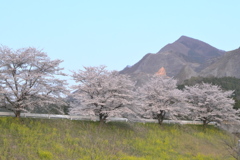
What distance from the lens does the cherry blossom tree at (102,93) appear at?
2784 centimetres

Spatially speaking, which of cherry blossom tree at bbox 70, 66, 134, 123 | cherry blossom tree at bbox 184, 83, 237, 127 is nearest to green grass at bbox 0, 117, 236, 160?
cherry blossom tree at bbox 70, 66, 134, 123

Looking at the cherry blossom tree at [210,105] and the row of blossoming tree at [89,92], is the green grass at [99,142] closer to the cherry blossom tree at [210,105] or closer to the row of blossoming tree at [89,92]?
the row of blossoming tree at [89,92]

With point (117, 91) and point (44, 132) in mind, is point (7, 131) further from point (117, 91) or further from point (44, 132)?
point (117, 91)

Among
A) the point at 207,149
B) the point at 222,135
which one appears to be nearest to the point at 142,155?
the point at 207,149

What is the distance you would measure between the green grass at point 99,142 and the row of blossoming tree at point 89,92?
1.88 meters

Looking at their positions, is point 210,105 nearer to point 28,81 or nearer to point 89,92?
point 89,92

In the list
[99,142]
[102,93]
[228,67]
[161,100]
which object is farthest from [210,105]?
[228,67]

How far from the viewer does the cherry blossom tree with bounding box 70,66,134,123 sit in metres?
27.8

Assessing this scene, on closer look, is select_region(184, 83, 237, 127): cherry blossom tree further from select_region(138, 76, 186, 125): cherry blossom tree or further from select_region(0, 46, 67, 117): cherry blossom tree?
select_region(0, 46, 67, 117): cherry blossom tree

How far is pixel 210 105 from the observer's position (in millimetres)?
40688

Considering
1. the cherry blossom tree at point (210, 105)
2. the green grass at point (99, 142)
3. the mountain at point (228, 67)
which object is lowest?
the green grass at point (99, 142)

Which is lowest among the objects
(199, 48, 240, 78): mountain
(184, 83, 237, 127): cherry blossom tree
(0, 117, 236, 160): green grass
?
(0, 117, 236, 160): green grass

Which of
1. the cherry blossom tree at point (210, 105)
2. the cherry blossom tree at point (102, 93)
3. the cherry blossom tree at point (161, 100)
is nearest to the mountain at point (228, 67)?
the cherry blossom tree at point (210, 105)

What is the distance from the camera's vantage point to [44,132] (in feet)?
75.5
